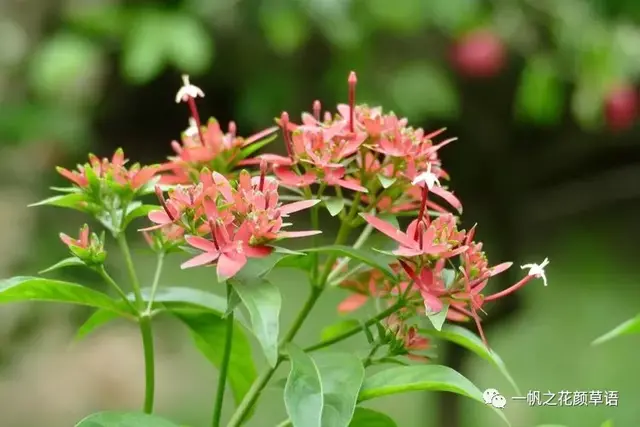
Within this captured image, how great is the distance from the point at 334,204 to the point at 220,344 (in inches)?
5.1

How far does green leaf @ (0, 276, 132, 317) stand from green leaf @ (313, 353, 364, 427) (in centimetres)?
11

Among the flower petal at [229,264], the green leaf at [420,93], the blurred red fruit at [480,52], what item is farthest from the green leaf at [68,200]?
the blurred red fruit at [480,52]

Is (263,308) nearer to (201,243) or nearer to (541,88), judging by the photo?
(201,243)

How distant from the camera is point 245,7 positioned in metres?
1.24

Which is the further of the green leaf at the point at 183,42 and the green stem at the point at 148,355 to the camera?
the green leaf at the point at 183,42

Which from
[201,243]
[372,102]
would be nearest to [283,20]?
[372,102]

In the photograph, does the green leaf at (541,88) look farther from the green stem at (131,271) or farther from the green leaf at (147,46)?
the green stem at (131,271)

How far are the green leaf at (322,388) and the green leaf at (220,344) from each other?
0.10 metres

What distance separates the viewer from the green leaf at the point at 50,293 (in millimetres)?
377

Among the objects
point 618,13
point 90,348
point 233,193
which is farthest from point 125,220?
point 90,348

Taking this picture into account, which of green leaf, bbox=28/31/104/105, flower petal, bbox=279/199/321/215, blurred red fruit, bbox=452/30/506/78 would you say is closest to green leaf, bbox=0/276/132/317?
flower petal, bbox=279/199/321/215

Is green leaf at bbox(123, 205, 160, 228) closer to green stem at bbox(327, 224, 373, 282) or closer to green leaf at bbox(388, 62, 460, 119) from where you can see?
green stem at bbox(327, 224, 373, 282)

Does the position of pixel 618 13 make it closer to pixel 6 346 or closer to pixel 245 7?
pixel 245 7

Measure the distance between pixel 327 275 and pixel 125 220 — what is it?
10 cm
